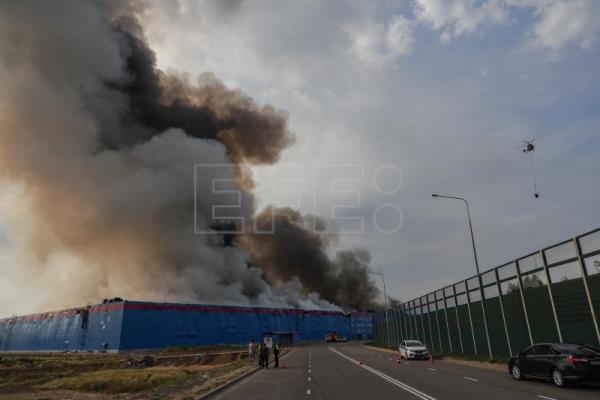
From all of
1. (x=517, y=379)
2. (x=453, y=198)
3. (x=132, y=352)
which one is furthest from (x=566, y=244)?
(x=132, y=352)

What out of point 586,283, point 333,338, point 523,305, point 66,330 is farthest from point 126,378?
point 333,338

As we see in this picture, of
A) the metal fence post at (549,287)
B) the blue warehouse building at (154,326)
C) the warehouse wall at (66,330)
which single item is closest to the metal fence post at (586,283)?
the metal fence post at (549,287)

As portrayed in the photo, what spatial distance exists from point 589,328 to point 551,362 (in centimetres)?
527

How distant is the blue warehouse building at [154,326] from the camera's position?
6562cm

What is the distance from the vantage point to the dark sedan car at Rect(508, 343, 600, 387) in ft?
47.0

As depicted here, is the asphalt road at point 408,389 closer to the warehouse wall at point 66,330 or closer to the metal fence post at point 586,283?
the metal fence post at point 586,283

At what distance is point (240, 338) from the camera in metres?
82.7

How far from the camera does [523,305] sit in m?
25.1

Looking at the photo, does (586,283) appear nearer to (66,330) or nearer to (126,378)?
(126,378)

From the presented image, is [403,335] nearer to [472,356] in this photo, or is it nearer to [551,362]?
[472,356]

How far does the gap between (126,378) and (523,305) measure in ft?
83.1

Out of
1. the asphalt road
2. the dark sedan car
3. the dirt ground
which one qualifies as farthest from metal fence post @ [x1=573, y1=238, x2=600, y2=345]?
the dirt ground

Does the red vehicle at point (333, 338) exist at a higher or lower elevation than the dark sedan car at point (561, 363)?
higher

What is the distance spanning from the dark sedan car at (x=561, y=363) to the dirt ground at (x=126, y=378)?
12.1 m
